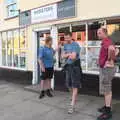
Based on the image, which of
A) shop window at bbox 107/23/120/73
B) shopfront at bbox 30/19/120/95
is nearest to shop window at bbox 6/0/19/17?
shopfront at bbox 30/19/120/95

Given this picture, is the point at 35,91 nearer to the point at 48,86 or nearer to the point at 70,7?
the point at 48,86

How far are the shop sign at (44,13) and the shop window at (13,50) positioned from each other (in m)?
1.59

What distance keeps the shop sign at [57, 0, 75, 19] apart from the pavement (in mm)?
2444

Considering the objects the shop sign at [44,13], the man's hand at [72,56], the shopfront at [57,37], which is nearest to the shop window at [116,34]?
the shopfront at [57,37]

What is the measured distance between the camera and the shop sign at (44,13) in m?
10.6

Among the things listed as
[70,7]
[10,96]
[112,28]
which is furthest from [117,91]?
[10,96]

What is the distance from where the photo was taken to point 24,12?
12.4 metres

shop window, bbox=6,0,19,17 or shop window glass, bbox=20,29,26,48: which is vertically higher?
shop window, bbox=6,0,19,17

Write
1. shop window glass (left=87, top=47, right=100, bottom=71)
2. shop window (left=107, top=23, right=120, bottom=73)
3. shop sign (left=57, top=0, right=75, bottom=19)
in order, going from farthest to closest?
shop sign (left=57, top=0, right=75, bottom=19) < shop window glass (left=87, top=47, right=100, bottom=71) < shop window (left=107, top=23, right=120, bottom=73)

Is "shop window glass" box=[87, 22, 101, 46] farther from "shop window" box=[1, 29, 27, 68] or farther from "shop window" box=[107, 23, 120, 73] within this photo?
"shop window" box=[1, 29, 27, 68]

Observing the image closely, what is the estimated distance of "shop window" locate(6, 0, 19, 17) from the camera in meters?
13.3

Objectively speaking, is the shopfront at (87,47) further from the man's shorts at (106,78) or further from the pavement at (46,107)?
the man's shorts at (106,78)

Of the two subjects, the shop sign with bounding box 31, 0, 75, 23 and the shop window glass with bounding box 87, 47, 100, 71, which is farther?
the shop sign with bounding box 31, 0, 75, 23

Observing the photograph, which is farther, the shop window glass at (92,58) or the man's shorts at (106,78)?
the shop window glass at (92,58)
